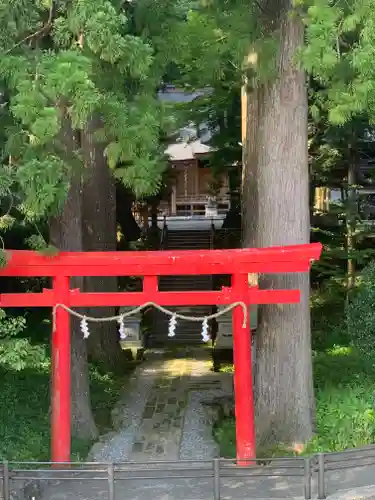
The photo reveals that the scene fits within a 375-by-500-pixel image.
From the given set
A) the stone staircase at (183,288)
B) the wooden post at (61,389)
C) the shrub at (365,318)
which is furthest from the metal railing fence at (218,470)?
the stone staircase at (183,288)

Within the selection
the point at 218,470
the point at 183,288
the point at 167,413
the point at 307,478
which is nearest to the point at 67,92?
the point at 218,470

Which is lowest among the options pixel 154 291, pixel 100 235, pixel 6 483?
pixel 6 483

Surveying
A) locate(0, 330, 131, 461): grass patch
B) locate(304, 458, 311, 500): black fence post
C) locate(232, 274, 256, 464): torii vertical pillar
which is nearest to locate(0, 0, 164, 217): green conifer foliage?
locate(0, 330, 131, 461): grass patch

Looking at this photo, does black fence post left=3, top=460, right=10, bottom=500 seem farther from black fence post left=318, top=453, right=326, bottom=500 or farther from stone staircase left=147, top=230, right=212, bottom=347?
stone staircase left=147, top=230, right=212, bottom=347

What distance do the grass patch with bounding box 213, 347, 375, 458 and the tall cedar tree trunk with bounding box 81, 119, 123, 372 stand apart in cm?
431

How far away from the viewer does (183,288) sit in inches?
848

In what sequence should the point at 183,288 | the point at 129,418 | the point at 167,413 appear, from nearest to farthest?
the point at 129,418, the point at 167,413, the point at 183,288

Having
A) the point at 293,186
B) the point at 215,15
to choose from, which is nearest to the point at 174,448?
the point at 293,186

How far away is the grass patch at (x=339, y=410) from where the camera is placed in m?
8.96

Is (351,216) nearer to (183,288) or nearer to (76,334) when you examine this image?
(183,288)

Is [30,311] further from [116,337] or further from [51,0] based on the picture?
[51,0]

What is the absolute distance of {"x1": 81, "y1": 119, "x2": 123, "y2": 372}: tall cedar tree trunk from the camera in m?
14.1

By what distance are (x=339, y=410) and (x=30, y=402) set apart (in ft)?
17.3

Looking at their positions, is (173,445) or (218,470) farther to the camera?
(173,445)
